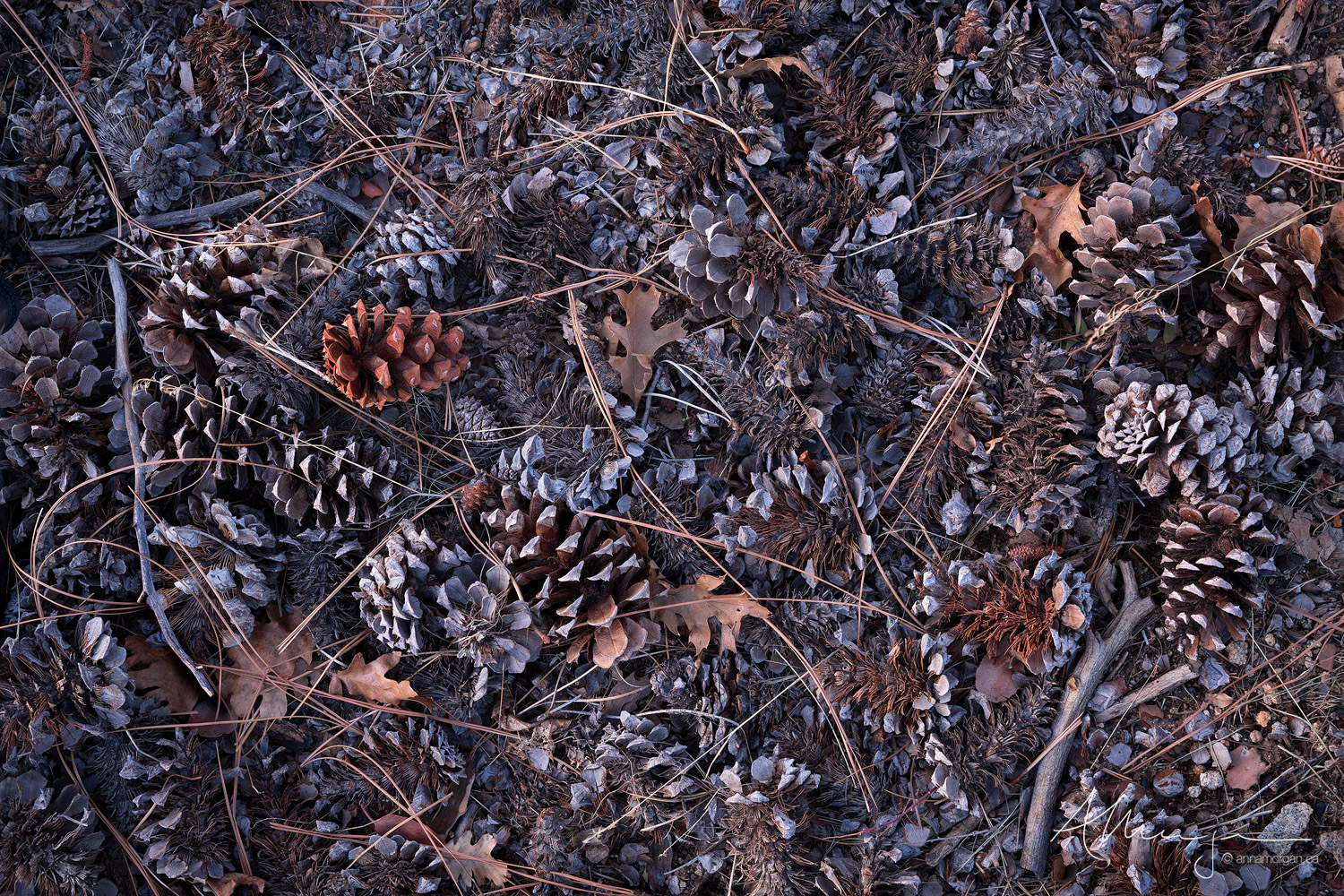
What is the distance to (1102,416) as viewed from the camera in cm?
224

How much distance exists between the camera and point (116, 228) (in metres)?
2.51

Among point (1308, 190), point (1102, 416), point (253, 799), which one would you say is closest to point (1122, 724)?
point (1102, 416)

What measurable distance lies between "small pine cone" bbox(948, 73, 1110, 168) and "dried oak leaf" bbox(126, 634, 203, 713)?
9.33ft

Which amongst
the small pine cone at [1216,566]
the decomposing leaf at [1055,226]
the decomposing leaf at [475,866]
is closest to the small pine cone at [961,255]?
the decomposing leaf at [1055,226]

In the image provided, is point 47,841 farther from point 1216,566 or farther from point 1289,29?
point 1289,29

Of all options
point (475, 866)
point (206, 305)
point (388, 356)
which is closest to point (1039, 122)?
point (388, 356)

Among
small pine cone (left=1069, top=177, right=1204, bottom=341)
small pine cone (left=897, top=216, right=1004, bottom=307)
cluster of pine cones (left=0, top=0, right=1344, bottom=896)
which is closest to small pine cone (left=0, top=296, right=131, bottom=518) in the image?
cluster of pine cones (left=0, top=0, right=1344, bottom=896)

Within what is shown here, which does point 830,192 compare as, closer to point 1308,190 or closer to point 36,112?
point 1308,190

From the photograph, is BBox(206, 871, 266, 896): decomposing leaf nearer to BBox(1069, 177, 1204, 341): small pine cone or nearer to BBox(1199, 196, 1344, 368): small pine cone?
BBox(1069, 177, 1204, 341): small pine cone

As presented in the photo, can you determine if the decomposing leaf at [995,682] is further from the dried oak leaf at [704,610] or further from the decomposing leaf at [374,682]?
the decomposing leaf at [374,682]

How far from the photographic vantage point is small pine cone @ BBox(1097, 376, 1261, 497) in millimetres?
2123

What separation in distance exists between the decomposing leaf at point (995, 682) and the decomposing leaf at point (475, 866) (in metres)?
1.51

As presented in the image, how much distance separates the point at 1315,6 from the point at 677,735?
9.42 ft

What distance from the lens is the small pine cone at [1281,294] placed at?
6.93 ft
